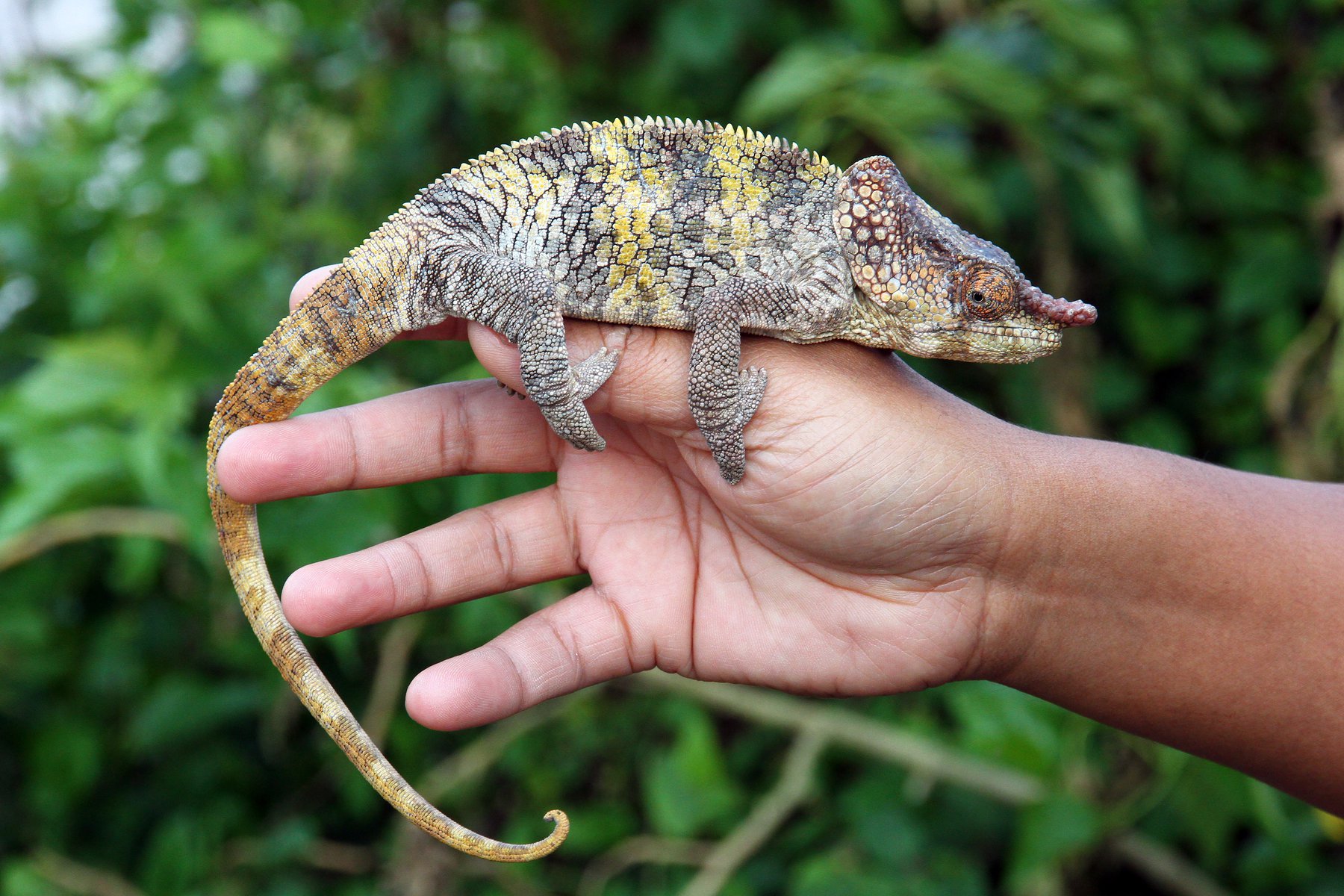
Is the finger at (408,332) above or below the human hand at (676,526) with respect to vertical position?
above

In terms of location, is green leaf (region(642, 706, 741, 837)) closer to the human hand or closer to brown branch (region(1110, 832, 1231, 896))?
the human hand

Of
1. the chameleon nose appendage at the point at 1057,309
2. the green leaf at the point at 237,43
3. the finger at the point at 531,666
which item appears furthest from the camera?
the green leaf at the point at 237,43

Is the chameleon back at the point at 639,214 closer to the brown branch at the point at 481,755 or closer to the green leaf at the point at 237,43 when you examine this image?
the green leaf at the point at 237,43

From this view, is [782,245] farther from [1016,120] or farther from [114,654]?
[114,654]

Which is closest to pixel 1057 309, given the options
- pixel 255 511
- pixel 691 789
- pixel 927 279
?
pixel 927 279

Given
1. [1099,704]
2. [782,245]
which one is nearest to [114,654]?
[782,245]

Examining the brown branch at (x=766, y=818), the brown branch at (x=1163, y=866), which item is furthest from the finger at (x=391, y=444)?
the brown branch at (x=1163, y=866)
